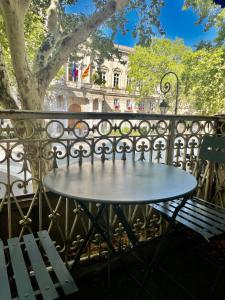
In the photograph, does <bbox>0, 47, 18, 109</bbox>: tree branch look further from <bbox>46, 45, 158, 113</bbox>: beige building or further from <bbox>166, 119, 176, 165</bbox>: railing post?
<bbox>46, 45, 158, 113</bbox>: beige building

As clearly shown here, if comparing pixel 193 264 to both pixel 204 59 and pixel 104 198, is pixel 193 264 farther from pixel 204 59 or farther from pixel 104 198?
pixel 204 59

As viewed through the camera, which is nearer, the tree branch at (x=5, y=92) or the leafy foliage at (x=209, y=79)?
the tree branch at (x=5, y=92)

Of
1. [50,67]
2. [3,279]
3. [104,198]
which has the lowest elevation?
[3,279]

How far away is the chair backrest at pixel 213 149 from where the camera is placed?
5.70ft

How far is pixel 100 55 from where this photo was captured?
658cm

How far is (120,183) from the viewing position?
45.8 inches

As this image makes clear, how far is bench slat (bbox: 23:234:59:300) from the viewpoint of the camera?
33.9 inches

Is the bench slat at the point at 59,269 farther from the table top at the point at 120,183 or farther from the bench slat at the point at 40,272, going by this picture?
the table top at the point at 120,183

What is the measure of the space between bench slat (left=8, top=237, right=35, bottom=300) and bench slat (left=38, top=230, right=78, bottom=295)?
117 mm

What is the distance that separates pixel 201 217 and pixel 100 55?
6.01m

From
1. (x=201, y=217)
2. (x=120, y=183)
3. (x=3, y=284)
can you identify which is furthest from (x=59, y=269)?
(x=201, y=217)

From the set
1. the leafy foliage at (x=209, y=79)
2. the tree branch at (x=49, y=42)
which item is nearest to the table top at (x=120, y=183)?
the tree branch at (x=49, y=42)

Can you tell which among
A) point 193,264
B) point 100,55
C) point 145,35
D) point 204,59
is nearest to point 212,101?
point 204,59

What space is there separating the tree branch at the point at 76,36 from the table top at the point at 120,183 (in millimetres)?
3291
